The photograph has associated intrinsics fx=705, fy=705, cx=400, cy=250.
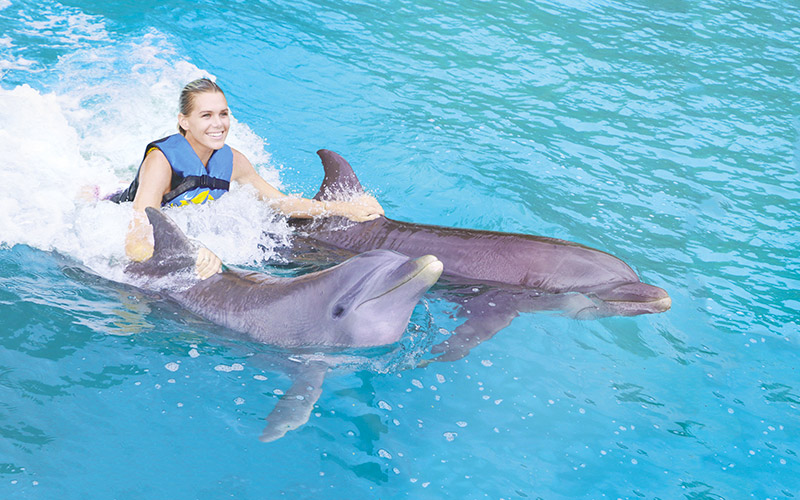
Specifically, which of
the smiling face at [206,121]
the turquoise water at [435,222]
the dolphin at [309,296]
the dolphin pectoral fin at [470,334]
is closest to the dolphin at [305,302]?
the dolphin at [309,296]

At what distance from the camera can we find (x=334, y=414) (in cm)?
430

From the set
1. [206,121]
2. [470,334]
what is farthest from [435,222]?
[206,121]

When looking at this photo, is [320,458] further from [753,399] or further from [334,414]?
[753,399]

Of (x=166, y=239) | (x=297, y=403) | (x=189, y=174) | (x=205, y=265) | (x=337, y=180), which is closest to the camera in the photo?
(x=297, y=403)

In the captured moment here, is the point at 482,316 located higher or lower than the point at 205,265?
lower

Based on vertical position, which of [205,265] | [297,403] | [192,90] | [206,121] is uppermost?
[192,90]

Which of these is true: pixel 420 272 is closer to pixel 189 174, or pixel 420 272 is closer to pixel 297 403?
pixel 297 403

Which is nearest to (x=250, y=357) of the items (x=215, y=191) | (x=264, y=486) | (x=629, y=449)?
(x=264, y=486)

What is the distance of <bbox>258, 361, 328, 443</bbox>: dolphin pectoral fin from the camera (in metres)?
A: 4.03

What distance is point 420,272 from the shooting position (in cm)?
402

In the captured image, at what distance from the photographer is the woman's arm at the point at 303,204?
19.1 feet

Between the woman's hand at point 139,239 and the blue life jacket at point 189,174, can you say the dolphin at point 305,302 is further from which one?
the blue life jacket at point 189,174

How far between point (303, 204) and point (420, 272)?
2.18m

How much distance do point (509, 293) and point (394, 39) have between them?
268 inches
